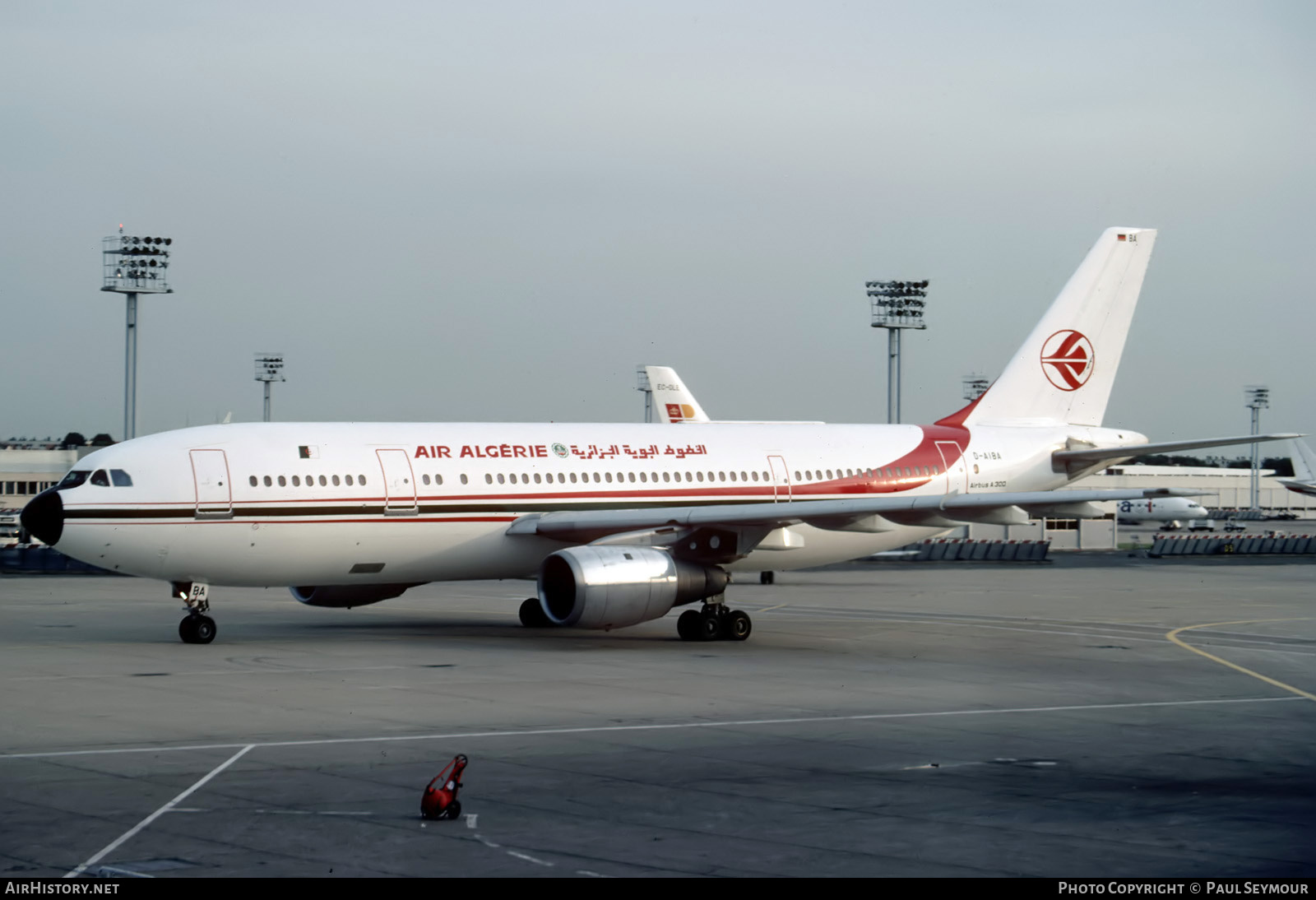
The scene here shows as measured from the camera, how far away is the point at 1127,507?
126250 mm

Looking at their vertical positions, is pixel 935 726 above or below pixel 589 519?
below

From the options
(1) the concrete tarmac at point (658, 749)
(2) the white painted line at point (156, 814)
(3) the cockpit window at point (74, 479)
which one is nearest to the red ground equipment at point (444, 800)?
(1) the concrete tarmac at point (658, 749)

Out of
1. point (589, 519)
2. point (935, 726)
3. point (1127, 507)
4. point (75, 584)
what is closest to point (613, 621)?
point (589, 519)

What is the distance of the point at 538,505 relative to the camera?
29.2 metres

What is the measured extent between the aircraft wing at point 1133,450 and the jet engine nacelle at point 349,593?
53.2ft

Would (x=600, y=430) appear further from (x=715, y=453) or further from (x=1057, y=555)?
(x=1057, y=555)

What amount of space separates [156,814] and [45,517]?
47.3 feet

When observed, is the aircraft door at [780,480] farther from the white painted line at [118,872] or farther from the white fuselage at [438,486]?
the white painted line at [118,872]

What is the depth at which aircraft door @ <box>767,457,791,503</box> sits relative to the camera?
3209 centimetres

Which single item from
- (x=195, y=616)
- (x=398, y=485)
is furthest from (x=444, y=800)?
(x=195, y=616)

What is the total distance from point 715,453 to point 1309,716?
1540 cm

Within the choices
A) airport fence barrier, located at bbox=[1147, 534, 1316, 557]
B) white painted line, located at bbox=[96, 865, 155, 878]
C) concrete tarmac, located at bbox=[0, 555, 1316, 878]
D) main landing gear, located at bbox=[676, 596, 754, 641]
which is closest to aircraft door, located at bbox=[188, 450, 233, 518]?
concrete tarmac, located at bbox=[0, 555, 1316, 878]

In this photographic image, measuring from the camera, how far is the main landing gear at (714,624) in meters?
28.5

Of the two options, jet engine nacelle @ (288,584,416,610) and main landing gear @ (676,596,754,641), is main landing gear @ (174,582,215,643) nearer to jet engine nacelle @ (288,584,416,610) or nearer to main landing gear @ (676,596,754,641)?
jet engine nacelle @ (288,584,416,610)
